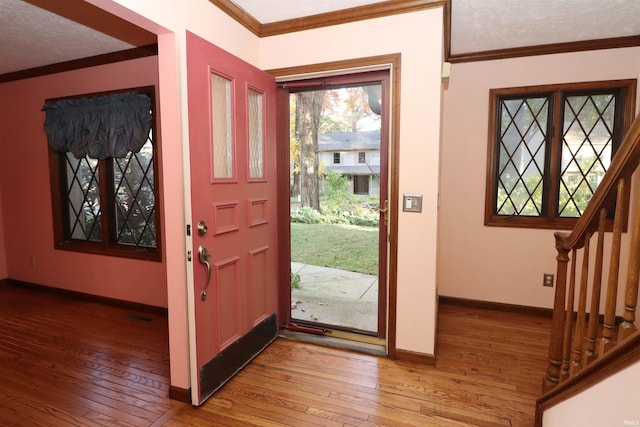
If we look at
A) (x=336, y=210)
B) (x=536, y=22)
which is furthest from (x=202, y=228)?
(x=336, y=210)

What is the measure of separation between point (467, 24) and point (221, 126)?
2.03 metres

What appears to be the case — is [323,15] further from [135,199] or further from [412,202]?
[135,199]

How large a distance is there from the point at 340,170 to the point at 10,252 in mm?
4302

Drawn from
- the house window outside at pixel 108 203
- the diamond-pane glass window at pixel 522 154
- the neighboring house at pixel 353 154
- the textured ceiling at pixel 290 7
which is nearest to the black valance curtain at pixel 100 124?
the house window outside at pixel 108 203

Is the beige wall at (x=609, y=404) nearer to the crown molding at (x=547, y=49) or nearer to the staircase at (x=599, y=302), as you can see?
the staircase at (x=599, y=302)

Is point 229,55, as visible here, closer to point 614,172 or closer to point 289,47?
point 289,47

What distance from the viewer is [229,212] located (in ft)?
7.38

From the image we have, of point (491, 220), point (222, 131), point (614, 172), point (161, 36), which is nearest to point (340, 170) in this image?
point (491, 220)

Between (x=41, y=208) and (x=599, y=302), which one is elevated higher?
(x=41, y=208)

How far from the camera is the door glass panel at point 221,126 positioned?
2134 mm

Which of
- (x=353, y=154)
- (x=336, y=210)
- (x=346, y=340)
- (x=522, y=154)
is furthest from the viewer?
(x=336, y=210)

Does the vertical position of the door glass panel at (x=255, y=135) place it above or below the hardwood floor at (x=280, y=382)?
above

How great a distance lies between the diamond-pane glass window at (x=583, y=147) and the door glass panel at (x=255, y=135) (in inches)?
108

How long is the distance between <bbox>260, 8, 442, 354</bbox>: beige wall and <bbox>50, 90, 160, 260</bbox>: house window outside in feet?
6.04
